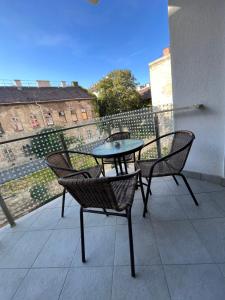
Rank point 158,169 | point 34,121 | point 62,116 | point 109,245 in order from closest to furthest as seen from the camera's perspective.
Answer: point 109,245 < point 158,169 < point 34,121 < point 62,116

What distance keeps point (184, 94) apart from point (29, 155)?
2252 millimetres

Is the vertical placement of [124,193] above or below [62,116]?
below

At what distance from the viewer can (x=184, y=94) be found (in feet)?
6.48

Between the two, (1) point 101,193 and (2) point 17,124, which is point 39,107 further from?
A: (1) point 101,193

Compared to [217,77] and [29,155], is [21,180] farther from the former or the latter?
[217,77]

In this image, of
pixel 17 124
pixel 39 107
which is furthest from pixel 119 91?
pixel 17 124

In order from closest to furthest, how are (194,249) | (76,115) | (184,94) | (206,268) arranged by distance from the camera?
1. (206,268)
2. (194,249)
3. (184,94)
4. (76,115)

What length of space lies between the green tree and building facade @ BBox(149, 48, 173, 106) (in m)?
→ 3.30

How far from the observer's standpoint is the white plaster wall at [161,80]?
9.23 m

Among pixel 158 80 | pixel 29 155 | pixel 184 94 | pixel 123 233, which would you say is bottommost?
pixel 123 233

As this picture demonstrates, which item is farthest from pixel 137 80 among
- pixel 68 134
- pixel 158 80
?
pixel 68 134

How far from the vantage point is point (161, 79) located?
31.7 feet

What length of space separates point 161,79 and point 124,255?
1034 cm

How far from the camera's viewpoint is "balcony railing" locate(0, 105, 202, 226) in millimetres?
2004
